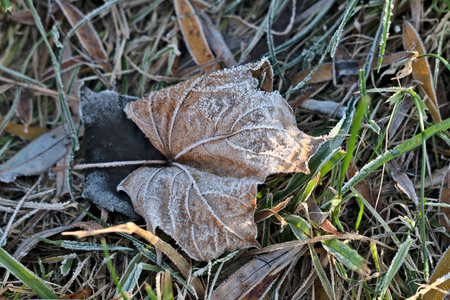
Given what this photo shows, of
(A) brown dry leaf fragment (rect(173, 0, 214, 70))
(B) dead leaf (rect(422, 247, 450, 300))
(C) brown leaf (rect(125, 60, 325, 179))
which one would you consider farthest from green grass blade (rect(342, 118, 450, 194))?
(A) brown dry leaf fragment (rect(173, 0, 214, 70))

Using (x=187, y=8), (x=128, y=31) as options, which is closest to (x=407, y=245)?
(x=187, y=8)

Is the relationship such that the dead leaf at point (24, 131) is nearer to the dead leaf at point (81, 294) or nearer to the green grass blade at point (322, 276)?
the dead leaf at point (81, 294)

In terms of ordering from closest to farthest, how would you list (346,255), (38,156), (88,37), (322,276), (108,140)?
(346,255) < (322,276) < (108,140) < (38,156) < (88,37)

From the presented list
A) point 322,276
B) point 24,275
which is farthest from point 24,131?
point 322,276

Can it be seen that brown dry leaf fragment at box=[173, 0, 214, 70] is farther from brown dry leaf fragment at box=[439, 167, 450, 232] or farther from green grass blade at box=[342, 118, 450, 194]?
brown dry leaf fragment at box=[439, 167, 450, 232]

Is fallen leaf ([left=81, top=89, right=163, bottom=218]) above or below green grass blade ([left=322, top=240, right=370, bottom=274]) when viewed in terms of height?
above

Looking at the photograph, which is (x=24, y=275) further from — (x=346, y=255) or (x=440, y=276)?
(x=440, y=276)

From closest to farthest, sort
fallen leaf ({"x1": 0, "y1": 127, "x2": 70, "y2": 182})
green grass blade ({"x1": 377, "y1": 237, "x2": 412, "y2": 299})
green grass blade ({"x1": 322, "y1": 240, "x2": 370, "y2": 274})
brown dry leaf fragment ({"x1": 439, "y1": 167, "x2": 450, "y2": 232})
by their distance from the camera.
Result: 1. green grass blade ({"x1": 322, "y1": 240, "x2": 370, "y2": 274})
2. green grass blade ({"x1": 377, "y1": 237, "x2": 412, "y2": 299})
3. brown dry leaf fragment ({"x1": 439, "y1": 167, "x2": 450, "y2": 232})
4. fallen leaf ({"x1": 0, "y1": 127, "x2": 70, "y2": 182})
